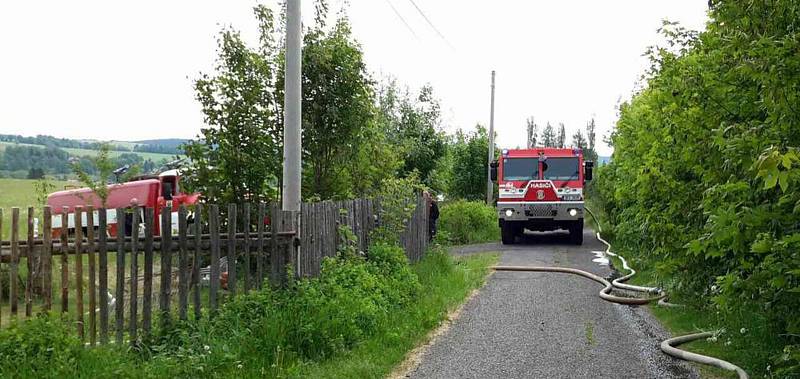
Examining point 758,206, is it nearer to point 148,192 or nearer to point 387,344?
point 387,344

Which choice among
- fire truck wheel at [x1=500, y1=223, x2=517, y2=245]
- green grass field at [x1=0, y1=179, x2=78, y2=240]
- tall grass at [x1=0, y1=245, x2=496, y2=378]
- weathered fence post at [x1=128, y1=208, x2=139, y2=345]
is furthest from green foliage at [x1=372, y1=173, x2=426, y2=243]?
fire truck wheel at [x1=500, y1=223, x2=517, y2=245]

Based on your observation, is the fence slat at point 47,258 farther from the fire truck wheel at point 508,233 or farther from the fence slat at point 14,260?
the fire truck wheel at point 508,233

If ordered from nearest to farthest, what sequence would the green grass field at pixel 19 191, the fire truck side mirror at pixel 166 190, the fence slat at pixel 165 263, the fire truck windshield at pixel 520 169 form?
the fence slat at pixel 165 263
the green grass field at pixel 19 191
the fire truck windshield at pixel 520 169
the fire truck side mirror at pixel 166 190

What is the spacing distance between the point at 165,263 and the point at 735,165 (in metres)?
4.97

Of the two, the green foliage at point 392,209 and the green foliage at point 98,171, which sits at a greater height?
the green foliage at point 98,171

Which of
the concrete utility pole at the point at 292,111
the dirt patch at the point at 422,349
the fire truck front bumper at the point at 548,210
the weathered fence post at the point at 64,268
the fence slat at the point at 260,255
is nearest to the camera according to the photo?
the weathered fence post at the point at 64,268

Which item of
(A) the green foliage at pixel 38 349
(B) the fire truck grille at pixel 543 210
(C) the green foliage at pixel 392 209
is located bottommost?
(A) the green foliage at pixel 38 349

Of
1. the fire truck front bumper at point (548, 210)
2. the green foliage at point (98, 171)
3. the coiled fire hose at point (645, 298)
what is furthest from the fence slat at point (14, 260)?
the fire truck front bumper at point (548, 210)

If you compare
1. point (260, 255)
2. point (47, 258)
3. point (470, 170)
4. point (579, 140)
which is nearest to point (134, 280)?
point (47, 258)

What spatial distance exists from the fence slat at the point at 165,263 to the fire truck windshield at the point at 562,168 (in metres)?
16.0

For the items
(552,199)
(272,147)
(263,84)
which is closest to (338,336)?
(272,147)

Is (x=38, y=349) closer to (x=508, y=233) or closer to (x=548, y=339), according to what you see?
(x=548, y=339)

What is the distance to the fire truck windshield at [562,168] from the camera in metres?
21.4

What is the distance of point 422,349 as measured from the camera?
7.91 m
